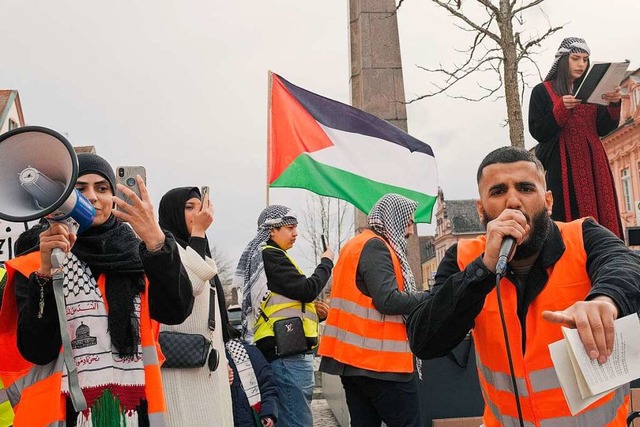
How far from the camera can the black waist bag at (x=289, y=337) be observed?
18.5 feet

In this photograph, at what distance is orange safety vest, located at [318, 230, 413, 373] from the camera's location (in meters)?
4.88

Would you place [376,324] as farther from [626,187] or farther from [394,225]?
[626,187]

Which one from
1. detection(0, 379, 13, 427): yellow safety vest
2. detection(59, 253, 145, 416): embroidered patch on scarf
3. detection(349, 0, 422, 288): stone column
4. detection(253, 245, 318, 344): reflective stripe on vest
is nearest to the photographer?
detection(59, 253, 145, 416): embroidered patch on scarf

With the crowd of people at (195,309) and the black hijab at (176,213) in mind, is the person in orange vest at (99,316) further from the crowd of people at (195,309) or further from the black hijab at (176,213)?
the black hijab at (176,213)

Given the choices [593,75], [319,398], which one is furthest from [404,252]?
[319,398]

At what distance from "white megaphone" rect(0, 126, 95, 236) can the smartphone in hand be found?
0.43 feet

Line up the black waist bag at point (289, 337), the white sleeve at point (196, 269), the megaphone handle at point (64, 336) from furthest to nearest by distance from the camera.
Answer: the black waist bag at point (289, 337)
the white sleeve at point (196, 269)
the megaphone handle at point (64, 336)

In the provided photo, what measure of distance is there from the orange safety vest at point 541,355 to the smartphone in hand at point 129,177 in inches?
52.4

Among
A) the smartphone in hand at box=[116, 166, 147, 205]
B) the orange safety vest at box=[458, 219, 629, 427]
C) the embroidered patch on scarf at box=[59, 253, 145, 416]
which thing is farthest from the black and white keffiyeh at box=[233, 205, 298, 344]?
the orange safety vest at box=[458, 219, 629, 427]

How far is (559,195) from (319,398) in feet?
21.8

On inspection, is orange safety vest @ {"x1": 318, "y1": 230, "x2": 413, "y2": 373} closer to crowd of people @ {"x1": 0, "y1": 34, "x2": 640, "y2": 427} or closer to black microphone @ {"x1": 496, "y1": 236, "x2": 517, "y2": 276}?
crowd of people @ {"x1": 0, "y1": 34, "x2": 640, "y2": 427}

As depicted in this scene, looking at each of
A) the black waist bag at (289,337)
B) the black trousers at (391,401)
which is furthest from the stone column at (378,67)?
the black trousers at (391,401)

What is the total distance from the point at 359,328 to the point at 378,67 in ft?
15.9

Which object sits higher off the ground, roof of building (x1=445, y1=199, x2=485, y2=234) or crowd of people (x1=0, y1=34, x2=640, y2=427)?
roof of building (x1=445, y1=199, x2=485, y2=234)
